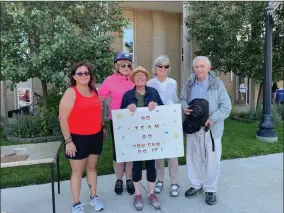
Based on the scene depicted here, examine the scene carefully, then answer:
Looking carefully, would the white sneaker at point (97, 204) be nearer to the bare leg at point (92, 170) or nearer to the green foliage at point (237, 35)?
the bare leg at point (92, 170)

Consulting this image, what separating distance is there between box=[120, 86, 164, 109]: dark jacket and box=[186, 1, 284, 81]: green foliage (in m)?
5.91

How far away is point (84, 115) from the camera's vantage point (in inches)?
117

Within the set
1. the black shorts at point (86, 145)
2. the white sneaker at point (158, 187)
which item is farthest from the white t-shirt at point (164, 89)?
the white sneaker at point (158, 187)

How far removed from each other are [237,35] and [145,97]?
645 centimetres

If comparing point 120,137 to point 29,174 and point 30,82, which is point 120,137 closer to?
point 29,174

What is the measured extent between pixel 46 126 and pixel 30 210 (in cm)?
417

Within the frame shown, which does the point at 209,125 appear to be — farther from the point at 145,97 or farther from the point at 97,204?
the point at 97,204

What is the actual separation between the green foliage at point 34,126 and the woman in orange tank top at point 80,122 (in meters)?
4.46

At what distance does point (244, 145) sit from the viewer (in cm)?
633

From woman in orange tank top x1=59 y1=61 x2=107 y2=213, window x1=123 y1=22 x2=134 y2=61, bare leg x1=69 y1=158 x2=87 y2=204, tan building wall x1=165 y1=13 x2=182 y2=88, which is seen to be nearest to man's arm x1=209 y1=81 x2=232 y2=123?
woman in orange tank top x1=59 y1=61 x2=107 y2=213

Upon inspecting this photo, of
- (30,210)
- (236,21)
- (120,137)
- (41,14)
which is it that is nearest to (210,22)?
(236,21)

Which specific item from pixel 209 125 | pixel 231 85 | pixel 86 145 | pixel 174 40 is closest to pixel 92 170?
pixel 86 145

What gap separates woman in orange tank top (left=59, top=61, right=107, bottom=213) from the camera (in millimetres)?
2926

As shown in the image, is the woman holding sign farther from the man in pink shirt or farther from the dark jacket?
the man in pink shirt
